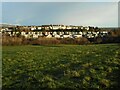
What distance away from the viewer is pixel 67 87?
1110 cm

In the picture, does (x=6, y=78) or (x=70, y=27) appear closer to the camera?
(x=6, y=78)

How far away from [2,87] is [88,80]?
12.8 feet

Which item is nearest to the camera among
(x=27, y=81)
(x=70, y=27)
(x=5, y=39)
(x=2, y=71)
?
(x=27, y=81)

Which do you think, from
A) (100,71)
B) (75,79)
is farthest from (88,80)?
(100,71)

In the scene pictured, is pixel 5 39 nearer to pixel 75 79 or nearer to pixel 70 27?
pixel 75 79

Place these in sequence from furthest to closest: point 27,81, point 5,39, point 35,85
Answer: point 5,39
point 27,81
point 35,85

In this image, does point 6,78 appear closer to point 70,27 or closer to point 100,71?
point 100,71

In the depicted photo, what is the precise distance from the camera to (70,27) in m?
124

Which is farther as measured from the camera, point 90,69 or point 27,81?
point 90,69

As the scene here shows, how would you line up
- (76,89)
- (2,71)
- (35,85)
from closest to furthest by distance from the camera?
(76,89) < (35,85) < (2,71)

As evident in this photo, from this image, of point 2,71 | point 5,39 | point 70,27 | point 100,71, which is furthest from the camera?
point 70,27

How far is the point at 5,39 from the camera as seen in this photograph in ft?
188

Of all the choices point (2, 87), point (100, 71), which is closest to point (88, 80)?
point (100, 71)

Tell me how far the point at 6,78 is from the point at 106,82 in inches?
209
